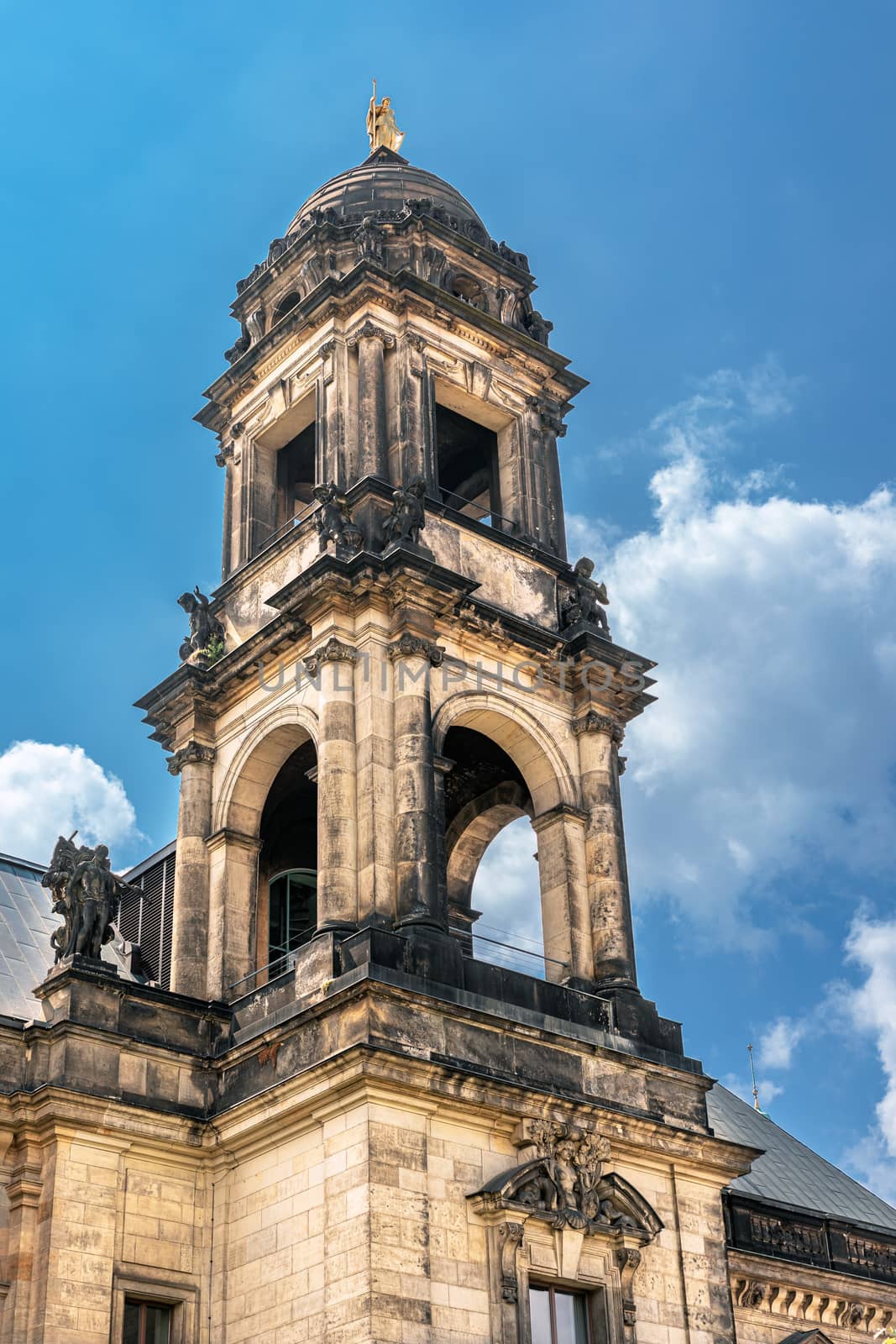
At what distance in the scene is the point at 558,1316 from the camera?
24.8 m

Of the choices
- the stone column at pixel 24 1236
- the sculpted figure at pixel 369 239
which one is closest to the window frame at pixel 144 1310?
the stone column at pixel 24 1236

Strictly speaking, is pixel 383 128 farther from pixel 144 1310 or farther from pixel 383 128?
pixel 144 1310

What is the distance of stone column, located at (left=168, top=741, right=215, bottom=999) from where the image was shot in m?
29.6

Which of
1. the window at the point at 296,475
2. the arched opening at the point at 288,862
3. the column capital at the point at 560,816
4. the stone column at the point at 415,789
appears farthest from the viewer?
the window at the point at 296,475

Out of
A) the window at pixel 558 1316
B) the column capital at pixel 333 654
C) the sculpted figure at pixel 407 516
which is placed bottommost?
the window at pixel 558 1316

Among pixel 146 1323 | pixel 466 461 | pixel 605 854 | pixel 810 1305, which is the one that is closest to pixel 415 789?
pixel 605 854

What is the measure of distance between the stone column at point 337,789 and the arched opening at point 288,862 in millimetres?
3073

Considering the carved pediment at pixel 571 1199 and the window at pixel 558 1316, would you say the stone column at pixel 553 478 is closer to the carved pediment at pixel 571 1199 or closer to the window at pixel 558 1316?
the carved pediment at pixel 571 1199

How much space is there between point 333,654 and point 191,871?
4809 mm

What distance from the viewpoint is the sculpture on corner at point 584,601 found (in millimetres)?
32406

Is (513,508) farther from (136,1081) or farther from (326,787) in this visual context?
(136,1081)

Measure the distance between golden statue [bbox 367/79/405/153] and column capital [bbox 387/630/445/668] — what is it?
15411 millimetres

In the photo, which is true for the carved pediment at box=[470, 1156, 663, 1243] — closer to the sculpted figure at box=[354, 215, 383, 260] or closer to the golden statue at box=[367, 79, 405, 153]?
the sculpted figure at box=[354, 215, 383, 260]

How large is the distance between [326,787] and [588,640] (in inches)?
248
